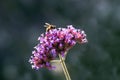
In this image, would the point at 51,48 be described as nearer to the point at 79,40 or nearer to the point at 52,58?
the point at 52,58

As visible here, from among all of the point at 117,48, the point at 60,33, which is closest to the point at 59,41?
the point at 60,33

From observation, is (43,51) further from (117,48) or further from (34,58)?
(117,48)

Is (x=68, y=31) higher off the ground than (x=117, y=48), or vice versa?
(x=117, y=48)

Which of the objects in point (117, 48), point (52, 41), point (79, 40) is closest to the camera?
point (52, 41)

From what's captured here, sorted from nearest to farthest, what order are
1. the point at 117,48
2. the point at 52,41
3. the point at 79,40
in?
the point at 52,41, the point at 79,40, the point at 117,48

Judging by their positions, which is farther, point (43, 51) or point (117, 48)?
point (117, 48)

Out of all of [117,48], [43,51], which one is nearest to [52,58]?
[43,51]
